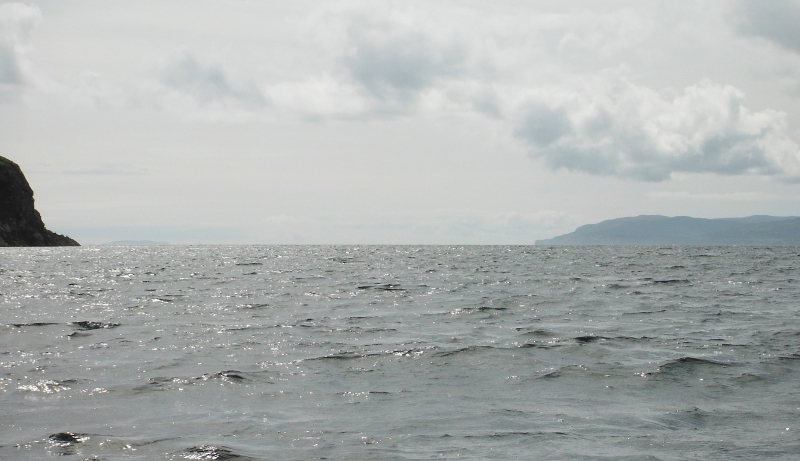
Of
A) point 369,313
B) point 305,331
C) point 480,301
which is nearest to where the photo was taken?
point 305,331

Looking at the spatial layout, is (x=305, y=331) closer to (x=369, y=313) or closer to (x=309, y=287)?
(x=369, y=313)

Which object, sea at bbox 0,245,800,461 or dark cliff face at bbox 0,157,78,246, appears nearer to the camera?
sea at bbox 0,245,800,461

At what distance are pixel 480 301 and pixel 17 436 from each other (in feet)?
78.9

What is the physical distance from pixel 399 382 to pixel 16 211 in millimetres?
145123

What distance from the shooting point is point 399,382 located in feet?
49.3

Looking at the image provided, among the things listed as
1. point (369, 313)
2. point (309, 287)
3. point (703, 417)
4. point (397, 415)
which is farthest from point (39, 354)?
point (309, 287)

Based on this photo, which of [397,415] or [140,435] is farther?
[397,415]

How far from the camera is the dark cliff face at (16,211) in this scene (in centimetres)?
13388

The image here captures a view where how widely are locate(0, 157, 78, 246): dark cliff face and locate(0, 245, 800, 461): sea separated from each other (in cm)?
12049

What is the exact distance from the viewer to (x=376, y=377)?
50.9ft

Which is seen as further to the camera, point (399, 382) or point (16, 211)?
point (16, 211)

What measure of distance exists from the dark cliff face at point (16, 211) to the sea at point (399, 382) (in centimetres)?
12049

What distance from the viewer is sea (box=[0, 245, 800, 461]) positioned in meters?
10.6

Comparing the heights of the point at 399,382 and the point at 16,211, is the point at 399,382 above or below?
below
